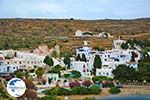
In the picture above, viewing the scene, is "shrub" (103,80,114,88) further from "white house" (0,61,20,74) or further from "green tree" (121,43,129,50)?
"green tree" (121,43,129,50)

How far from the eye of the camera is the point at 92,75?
1415 inches

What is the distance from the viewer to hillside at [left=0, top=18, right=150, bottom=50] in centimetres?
5702

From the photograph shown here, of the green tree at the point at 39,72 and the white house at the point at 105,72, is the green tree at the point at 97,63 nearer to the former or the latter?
the white house at the point at 105,72

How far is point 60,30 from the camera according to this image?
7481cm

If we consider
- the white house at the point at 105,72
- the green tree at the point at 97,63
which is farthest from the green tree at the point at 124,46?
the white house at the point at 105,72

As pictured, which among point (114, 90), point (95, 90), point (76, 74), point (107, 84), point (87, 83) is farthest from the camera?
point (76, 74)

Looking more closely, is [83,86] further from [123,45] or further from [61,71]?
[123,45]

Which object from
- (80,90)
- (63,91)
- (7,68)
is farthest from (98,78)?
(7,68)

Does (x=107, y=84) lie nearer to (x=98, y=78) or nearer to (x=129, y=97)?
(x=98, y=78)

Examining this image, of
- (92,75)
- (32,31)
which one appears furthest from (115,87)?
(32,31)

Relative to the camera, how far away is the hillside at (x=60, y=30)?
2245 inches

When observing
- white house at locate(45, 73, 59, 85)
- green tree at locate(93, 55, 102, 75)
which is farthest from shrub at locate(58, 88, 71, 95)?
green tree at locate(93, 55, 102, 75)

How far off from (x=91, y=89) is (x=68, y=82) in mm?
3337

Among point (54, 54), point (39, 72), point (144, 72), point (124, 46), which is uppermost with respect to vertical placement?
point (124, 46)
